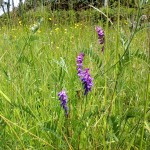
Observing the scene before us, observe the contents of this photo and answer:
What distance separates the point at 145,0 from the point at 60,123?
0.48m

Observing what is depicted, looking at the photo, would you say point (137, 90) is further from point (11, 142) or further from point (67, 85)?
point (11, 142)

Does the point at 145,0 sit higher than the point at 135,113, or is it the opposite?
the point at 145,0

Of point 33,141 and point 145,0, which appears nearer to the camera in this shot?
point 145,0

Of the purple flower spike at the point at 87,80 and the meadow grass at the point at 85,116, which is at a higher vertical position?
the purple flower spike at the point at 87,80

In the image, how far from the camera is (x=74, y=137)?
824mm

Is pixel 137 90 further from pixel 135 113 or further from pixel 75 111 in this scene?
pixel 135 113

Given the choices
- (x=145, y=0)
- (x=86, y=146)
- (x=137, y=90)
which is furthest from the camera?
(x=137, y=90)

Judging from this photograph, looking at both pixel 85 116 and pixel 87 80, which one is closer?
pixel 87 80

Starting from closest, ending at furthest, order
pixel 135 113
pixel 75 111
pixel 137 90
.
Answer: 1. pixel 135 113
2. pixel 75 111
3. pixel 137 90

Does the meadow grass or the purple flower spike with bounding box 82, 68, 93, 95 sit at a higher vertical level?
the purple flower spike with bounding box 82, 68, 93, 95

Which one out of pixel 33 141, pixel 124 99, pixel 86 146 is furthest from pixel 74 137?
pixel 124 99

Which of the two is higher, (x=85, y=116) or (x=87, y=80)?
(x=87, y=80)

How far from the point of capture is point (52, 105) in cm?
103

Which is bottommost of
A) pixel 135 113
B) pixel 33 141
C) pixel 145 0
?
pixel 33 141
